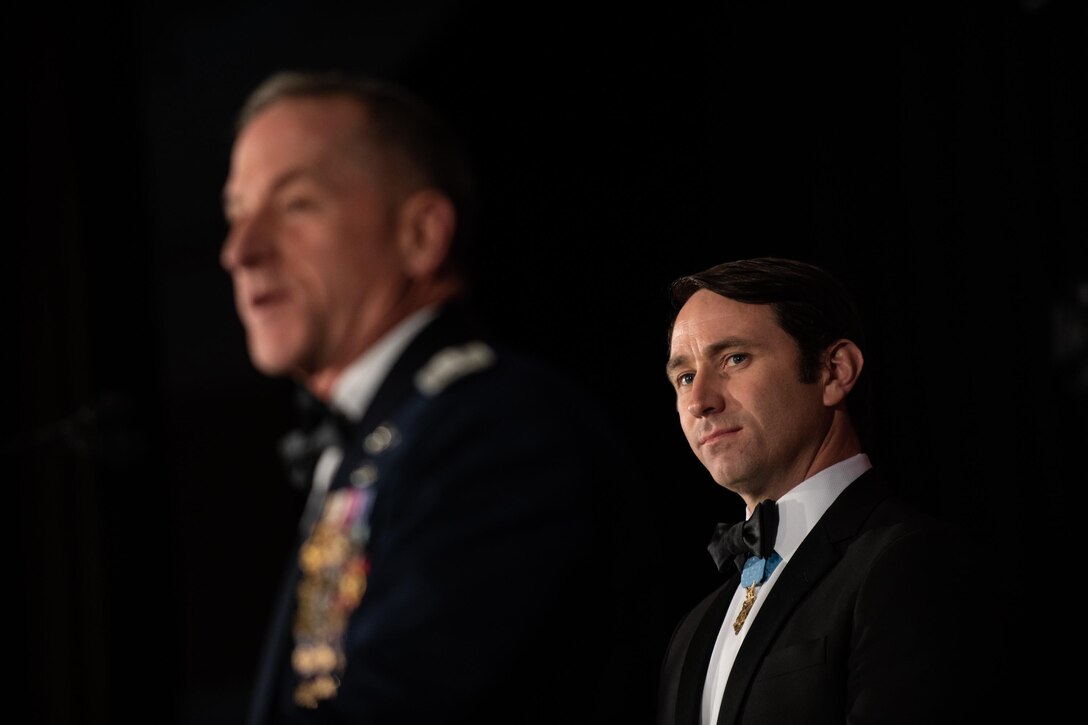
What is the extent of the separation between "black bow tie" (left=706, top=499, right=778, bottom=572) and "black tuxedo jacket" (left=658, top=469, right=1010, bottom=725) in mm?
24

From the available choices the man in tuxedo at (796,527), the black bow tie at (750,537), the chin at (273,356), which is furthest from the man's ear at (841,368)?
the chin at (273,356)

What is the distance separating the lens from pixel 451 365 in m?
2.05

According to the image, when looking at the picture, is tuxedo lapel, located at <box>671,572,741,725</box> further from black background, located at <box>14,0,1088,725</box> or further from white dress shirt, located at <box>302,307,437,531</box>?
white dress shirt, located at <box>302,307,437,531</box>

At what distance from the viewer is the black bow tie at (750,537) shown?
958 mm

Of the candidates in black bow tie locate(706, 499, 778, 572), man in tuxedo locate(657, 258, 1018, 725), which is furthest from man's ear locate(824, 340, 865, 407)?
black bow tie locate(706, 499, 778, 572)

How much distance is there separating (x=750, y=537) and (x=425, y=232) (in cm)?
140

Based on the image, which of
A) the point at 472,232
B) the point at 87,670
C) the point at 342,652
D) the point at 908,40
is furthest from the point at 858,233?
the point at 87,670

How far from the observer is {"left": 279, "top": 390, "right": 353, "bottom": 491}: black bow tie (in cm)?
213

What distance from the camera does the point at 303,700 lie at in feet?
5.91

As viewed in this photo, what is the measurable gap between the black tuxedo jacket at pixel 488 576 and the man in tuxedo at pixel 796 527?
49 centimetres

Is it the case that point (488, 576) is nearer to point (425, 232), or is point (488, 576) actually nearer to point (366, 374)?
point (366, 374)

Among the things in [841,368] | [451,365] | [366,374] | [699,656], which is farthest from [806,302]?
[366,374]

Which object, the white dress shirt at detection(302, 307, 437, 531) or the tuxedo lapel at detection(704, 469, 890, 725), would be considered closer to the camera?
the tuxedo lapel at detection(704, 469, 890, 725)

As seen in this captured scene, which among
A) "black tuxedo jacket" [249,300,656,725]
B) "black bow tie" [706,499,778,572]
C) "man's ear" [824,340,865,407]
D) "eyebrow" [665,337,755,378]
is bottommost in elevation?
"black tuxedo jacket" [249,300,656,725]
